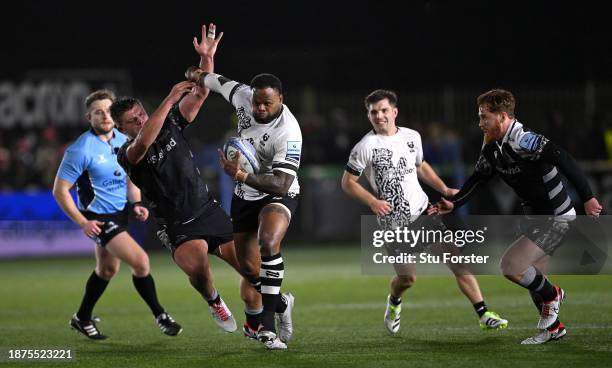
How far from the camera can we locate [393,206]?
32.6ft

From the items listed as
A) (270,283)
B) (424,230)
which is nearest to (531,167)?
(424,230)

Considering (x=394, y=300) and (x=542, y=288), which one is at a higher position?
(x=542, y=288)

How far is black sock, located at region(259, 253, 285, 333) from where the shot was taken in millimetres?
8602

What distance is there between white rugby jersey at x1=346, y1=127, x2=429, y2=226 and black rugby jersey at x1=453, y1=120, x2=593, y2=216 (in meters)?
0.88

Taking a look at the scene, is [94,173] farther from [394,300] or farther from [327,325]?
[394,300]

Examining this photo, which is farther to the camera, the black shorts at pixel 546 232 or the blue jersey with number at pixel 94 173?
the blue jersey with number at pixel 94 173

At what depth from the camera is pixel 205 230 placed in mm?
9281

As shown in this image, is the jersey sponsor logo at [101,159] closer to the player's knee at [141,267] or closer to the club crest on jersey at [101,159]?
the club crest on jersey at [101,159]

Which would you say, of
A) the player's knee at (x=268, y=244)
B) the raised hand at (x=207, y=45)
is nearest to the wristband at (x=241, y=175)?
the player's knee at (x=268, y=244)

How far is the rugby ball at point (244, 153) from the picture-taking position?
339 inches

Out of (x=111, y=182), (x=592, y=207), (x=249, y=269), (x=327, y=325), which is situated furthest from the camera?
(x=327, y=325)

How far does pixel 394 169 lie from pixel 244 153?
185 centimetres

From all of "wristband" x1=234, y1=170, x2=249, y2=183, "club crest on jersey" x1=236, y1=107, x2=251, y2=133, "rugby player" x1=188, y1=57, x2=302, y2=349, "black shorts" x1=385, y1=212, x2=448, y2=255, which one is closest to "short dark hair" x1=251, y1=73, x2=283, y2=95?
"rugby player" x1=188, y1=57, x2=302, y2=349

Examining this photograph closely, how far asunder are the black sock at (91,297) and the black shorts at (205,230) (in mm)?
1302
